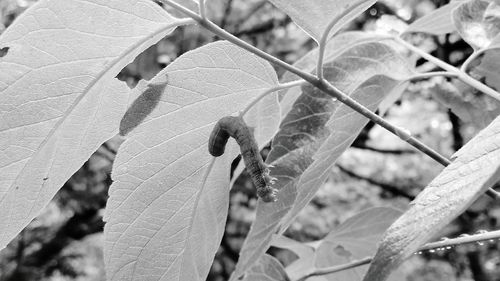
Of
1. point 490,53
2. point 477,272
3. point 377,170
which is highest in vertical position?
point 377,170

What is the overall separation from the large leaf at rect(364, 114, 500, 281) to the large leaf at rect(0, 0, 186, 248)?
0.32 meters


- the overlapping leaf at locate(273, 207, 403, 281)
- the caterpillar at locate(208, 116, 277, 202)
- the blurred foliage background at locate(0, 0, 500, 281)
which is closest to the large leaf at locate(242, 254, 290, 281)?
the overlapping leaf at locate(273, 207, 403, 281)

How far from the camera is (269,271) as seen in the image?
94 centimetres

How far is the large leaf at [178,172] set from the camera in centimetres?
64

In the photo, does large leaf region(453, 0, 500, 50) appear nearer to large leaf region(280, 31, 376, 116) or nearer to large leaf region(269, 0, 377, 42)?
large leaf region(280, 31, 376, 116)

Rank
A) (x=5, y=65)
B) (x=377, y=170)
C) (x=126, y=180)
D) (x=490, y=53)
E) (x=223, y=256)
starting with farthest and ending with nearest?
(x=377, y=170), (x=223, y=256), (x=490, y=53), (x=126, y=180), (x=5, y=65)

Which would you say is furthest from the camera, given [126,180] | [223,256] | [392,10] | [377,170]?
[377,170]

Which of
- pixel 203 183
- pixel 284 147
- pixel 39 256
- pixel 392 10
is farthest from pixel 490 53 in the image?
pixel 39 256

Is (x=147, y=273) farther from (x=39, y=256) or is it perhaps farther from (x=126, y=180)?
(x=39, y=256)

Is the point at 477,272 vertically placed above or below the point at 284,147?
above

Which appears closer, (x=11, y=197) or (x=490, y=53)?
(x=11, y=197)

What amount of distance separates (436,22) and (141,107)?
542 mm

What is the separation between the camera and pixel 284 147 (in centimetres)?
73

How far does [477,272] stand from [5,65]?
249 centimetres
